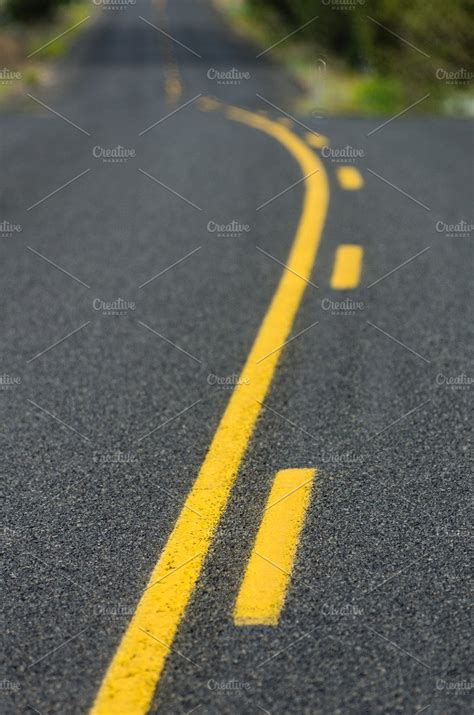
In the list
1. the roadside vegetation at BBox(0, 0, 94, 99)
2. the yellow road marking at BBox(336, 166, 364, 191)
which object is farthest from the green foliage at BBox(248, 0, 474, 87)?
the yellow road marking at BBox(336, 166, 364, 191)

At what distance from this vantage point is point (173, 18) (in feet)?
164

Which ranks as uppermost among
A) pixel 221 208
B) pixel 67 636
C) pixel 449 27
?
pixel 67 636

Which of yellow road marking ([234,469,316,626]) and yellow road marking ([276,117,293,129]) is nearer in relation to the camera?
yellow road marking ([234,469,316,626])

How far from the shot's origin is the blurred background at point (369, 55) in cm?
1923

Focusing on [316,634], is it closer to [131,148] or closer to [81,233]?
[81,233]

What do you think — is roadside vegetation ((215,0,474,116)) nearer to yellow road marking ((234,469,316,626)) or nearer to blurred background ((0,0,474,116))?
blurred background ((0,0,474,116))

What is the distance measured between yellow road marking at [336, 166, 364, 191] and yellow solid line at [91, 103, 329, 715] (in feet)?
11.9

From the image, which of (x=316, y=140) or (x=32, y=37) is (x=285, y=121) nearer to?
(x=316, y=140)

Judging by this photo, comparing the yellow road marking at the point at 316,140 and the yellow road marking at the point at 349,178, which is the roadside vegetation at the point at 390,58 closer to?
the yellow road marking at the point at 316,140

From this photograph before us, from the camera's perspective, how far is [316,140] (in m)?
12.9

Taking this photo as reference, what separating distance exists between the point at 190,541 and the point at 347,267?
12.2ft

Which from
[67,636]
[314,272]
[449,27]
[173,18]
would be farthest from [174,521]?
[173,18]

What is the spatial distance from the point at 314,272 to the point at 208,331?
1.29m

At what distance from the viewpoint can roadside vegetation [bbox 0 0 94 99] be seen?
2781cm
